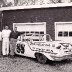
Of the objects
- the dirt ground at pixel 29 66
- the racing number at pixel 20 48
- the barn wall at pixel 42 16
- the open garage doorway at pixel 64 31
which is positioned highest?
the barn wall at pixel 42 16

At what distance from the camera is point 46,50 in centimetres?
1155

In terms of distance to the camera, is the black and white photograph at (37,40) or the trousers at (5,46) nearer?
the black and white photograph at (37,40)

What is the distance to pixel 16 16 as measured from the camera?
1747 cm

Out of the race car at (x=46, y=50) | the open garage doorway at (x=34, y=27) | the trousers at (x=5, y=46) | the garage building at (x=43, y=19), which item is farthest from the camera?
the open garage doorway at (x=34, y=27)

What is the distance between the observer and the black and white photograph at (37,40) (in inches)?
446

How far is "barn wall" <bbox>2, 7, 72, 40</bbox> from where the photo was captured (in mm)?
16000

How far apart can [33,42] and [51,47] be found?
1.48 meters

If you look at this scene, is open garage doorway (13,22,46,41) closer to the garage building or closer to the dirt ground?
the garage building

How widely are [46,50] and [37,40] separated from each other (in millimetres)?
1967

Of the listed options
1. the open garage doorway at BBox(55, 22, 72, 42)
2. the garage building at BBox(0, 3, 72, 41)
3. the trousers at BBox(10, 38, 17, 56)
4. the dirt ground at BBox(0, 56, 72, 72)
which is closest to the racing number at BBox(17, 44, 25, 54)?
the trousers at BBox(10, 38, 17, 56)

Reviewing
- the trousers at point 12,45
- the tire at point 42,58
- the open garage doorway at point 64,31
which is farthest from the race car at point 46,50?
the open garage doorway at point 64,31

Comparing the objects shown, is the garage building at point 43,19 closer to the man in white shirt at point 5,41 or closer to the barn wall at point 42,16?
the barn wall at point 42,16

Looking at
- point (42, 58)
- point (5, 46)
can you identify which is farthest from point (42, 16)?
point (42, 58)

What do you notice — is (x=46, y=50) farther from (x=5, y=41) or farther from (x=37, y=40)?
(x=5, y=41)
